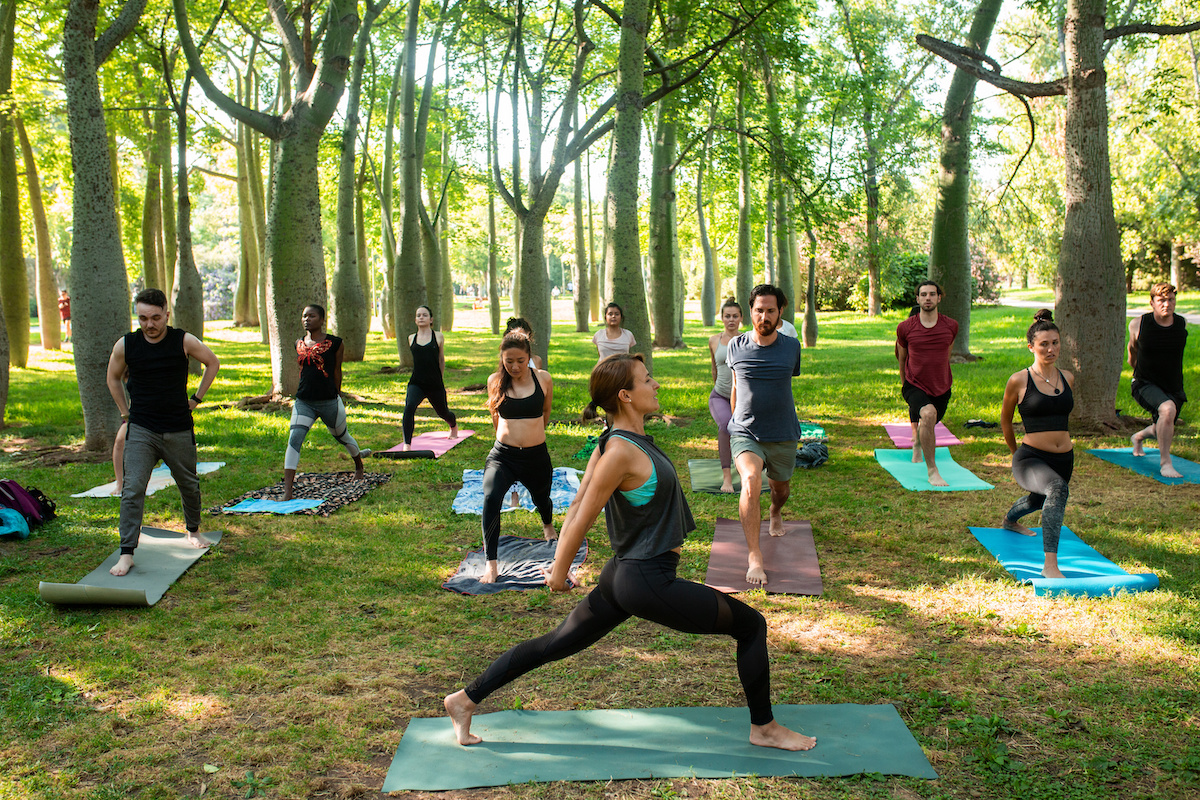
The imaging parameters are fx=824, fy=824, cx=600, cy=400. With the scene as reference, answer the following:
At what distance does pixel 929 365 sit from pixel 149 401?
7.39 meters

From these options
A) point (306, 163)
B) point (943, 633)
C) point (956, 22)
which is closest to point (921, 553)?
point (943, 633)

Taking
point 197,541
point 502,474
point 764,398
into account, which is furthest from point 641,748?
point 197,541

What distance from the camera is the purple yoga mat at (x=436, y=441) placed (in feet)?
36.1

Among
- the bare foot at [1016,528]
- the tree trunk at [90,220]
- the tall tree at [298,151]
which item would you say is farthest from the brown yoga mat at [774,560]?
the tall tree at [298,151]

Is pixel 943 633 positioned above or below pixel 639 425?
below

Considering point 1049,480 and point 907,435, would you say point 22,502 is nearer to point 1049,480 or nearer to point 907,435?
point 1049,480

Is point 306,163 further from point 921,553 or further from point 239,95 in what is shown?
point 239,95

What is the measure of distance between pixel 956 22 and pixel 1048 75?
1786cm

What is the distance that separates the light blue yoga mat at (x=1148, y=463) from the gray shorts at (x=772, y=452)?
476 centimetres

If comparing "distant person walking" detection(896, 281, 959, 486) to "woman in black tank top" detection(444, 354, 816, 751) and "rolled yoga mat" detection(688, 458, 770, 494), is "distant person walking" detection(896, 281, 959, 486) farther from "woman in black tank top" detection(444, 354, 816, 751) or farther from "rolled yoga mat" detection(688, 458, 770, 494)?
"woman in black tank top" detection(444, 354, 816, 751)

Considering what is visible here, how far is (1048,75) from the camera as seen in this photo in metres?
43.4

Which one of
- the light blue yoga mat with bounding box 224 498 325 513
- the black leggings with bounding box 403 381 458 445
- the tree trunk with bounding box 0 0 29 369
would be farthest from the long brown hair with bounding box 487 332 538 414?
the tree trunk with bounding box 0 0 29 369

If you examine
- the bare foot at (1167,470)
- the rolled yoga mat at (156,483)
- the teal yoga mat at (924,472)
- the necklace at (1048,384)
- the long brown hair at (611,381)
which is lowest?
the teal yoga mat at (924,472)

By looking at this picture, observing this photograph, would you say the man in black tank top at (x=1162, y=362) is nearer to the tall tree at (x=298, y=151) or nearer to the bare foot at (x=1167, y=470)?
the bare foot at (x=1167, y=470)
